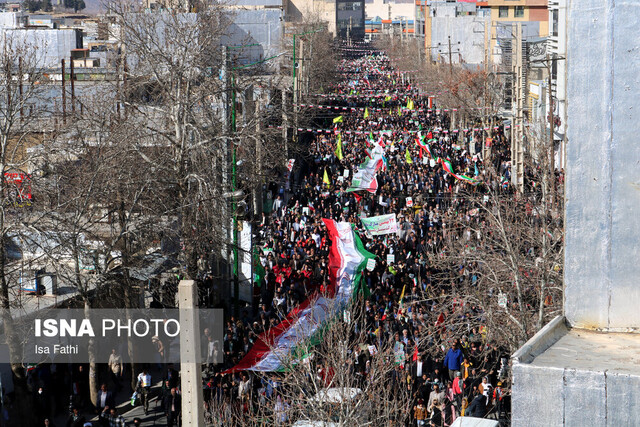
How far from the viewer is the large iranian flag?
13.6 m

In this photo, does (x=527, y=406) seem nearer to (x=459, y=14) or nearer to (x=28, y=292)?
(x=28, y=292)

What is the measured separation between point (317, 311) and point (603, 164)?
13.1 metres

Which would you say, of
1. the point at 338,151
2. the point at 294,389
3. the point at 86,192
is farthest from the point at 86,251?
the point at 338,151

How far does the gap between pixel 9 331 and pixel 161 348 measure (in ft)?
10.6

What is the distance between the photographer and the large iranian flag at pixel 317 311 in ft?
44.7

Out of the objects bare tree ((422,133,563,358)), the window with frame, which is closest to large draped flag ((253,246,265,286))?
bare tree ((422,133,563,358))

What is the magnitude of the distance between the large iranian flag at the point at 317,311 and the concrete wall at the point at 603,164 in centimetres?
893

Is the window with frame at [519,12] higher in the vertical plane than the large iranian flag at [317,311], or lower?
higher

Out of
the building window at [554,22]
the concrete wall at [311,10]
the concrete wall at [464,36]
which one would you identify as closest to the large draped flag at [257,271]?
the building window at [554,22]

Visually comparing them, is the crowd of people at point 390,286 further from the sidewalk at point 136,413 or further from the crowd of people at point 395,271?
the sidewalk at point 136,413

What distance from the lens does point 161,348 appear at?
16922 mm

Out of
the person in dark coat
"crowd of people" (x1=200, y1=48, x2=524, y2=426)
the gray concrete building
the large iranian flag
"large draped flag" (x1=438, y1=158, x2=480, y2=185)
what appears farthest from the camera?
"large draped flag" (x1=438, y1=158, x2=480, y2=185)

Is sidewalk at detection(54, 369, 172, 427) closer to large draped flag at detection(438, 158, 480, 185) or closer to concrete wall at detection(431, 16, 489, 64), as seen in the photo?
large draped flag at detection(438, 158, 480, 185)

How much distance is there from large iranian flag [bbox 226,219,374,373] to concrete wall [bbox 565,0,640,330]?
8.93 meters
